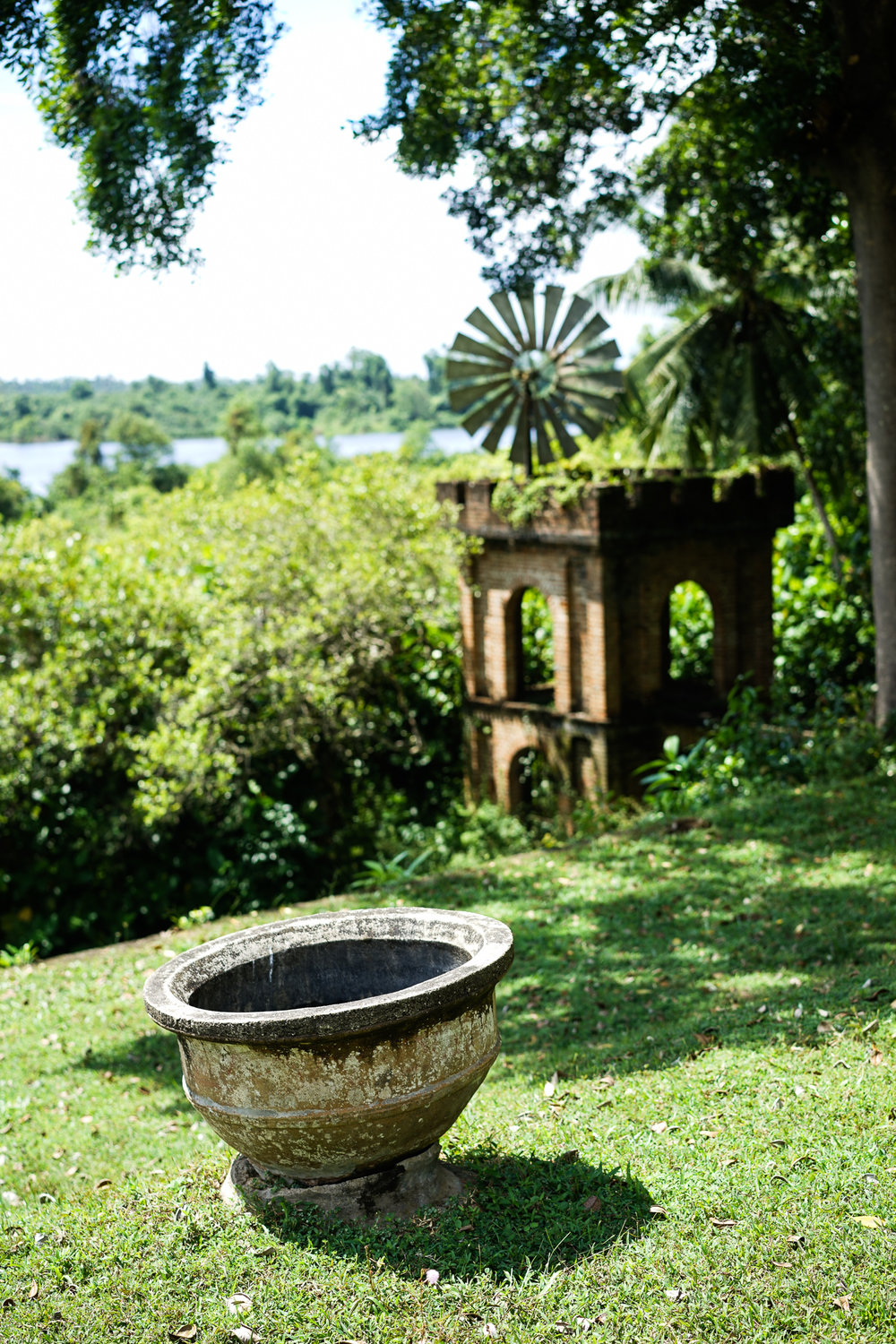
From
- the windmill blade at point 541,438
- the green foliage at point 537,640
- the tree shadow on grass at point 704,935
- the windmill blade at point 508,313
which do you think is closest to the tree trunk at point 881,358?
the tree shadow on grass at point 704,935

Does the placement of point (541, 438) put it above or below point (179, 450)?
below

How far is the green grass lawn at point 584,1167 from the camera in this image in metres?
3.49

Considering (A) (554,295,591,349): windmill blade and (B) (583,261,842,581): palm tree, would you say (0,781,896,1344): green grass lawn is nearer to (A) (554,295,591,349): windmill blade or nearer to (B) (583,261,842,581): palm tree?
(A) (554,295,591,349): windmill blade

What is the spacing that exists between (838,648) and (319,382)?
73834 mm

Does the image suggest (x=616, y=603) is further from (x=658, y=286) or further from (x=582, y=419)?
(x=658, y=286)

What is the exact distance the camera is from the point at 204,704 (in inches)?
520

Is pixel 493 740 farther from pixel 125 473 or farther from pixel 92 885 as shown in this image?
pixel 125 473

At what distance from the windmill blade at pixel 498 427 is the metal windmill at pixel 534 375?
0.01 metres

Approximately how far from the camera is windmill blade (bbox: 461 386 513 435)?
15.3 metres

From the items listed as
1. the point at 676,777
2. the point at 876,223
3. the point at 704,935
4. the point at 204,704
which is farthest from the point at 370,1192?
the point at 204,704

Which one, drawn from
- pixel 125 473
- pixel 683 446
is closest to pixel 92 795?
pixel 683 446

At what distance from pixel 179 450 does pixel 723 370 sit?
2802 inches

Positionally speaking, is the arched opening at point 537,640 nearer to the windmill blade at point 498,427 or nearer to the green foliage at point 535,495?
the windmill blade at point 498,427

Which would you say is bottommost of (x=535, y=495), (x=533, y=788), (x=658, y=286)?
(x=533, y=788)
